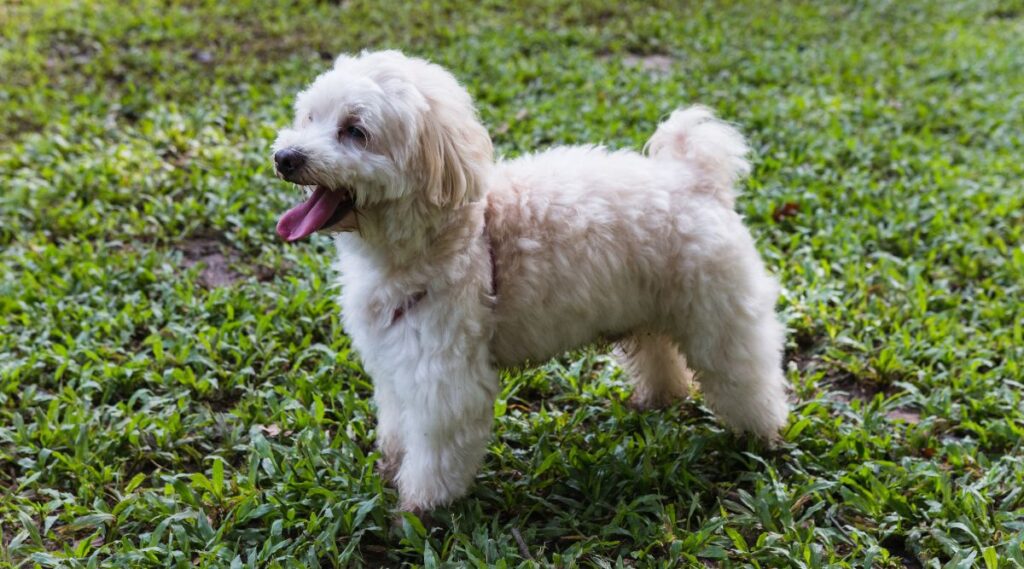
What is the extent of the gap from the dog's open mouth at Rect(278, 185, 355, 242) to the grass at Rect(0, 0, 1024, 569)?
3.74ft

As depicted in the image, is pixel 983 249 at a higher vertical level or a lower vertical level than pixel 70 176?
lower

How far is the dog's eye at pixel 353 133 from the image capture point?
2.89 meters

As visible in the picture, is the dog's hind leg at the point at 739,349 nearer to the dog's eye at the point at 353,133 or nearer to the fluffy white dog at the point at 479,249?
the fluffy white dog at the point at 479,249

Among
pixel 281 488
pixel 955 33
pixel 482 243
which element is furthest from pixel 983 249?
pixel 955 33

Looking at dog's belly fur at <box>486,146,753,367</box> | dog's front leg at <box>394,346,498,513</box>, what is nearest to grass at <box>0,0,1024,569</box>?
dog's front leg at <box>394,346,498,513</box>

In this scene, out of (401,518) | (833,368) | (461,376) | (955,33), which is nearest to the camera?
(461,376)

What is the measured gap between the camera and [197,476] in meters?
3.53

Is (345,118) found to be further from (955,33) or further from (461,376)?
(955,33)

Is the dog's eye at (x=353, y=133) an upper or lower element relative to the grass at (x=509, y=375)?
upper

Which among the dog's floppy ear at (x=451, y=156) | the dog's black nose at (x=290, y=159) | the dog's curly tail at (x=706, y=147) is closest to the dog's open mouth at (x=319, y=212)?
the dog's black nose at (x=290, y=159)

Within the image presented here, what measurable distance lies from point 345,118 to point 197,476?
1.65m

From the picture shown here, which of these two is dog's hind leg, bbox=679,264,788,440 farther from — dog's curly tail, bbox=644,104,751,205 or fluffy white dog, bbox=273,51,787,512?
dog's curly tail, bbox=644,104,751,205

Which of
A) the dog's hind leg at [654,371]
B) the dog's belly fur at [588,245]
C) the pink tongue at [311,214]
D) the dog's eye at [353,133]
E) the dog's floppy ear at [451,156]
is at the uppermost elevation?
the dog's eye at [353,133]

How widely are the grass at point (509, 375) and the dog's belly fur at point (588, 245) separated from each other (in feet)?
2.39
